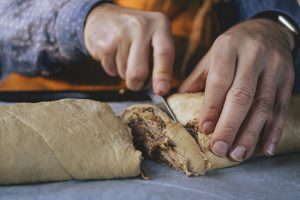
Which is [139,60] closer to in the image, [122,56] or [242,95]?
[122,56]

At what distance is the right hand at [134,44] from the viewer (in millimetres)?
1247

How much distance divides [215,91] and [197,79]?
0.23 meters

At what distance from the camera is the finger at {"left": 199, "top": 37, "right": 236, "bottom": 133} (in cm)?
106

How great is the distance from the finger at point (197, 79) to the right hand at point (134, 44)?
0.25 feet

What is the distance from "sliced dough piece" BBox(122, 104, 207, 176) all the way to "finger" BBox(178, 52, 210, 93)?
0.60ft

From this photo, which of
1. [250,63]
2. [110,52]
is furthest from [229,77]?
[110,52]

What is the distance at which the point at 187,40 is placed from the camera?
1.78 metres

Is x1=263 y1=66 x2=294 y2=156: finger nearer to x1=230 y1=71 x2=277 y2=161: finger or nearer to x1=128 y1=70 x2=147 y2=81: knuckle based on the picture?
x1=230 y1=71 x2=277 y2=161: finger

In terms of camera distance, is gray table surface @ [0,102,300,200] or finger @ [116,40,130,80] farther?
finger @ [116,40,130,80]

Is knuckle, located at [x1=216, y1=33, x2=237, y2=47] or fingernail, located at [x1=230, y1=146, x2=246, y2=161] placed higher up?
knuckle, located at [x1=216, y1=33, x2=237, y2=47]

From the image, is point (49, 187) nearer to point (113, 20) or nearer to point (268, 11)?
point (113, 20)

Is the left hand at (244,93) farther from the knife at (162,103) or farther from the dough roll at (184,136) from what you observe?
the knife at (162,103)

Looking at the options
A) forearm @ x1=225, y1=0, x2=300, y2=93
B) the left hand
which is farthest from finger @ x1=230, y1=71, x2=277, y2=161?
forearm @ x1=225, y1=0, x2=300, y2=93

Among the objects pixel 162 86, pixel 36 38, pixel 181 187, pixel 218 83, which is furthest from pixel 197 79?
pixel 36 38
